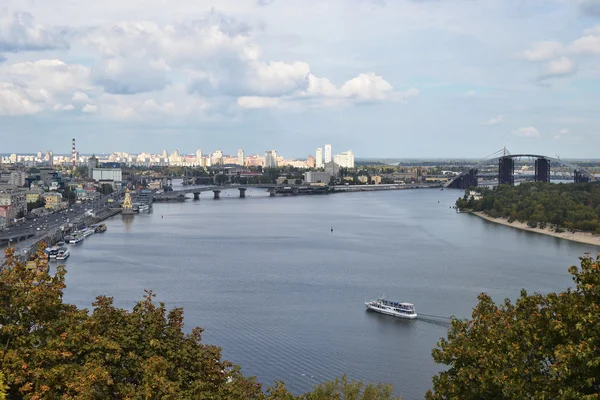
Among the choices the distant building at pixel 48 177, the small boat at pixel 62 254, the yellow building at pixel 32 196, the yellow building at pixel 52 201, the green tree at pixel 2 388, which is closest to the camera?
the green tree at pixel 2 388

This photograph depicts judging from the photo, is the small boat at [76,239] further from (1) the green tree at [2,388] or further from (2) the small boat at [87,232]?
(1) the green tree at [2,388]

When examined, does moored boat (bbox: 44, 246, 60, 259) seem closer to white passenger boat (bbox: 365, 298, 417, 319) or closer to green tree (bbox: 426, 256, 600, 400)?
white passenger boat (bbox: 365, 298, 417, 319)

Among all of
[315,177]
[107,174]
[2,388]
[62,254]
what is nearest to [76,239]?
[62,254]

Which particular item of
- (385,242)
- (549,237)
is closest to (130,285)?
(385,242)

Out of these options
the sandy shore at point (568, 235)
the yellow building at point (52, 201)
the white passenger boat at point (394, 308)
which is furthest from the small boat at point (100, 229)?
the sandy shore at point (568, 235)

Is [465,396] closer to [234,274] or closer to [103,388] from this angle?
[103,388]

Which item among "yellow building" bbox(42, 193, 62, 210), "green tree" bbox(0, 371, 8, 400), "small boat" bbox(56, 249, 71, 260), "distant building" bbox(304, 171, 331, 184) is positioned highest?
"distant building" bbox(304, 171, 331, 184)

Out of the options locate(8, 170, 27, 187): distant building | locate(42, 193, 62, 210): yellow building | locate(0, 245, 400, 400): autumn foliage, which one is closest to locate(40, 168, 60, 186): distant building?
locate(8, 170, 27, 187): distant building
